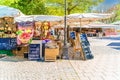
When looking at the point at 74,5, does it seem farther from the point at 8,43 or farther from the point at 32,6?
the point at 8,43

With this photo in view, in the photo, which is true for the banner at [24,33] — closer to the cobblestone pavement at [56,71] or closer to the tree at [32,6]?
the cobblestone pavement at [56,71]

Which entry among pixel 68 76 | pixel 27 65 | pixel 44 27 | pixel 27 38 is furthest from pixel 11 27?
pixel 68 76

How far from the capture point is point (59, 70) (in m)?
13.2

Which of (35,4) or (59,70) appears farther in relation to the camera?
(35,4)

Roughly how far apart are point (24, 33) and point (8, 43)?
3.85ft

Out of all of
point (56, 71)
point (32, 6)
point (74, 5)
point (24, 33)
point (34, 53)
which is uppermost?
point (32, 6)

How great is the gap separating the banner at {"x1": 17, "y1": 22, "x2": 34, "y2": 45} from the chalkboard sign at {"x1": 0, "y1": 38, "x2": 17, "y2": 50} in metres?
0.63

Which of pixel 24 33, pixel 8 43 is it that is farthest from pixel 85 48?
pixel 8 43

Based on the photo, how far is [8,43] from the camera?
63.6 feet

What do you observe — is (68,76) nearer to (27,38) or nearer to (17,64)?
(17,64)

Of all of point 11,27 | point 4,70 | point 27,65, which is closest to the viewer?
point 4,70

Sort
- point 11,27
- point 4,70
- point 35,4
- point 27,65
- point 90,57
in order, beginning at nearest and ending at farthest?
point 4,70
point 27,65
point 90,57
point 11,27
point 35,4

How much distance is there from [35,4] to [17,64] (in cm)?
3877

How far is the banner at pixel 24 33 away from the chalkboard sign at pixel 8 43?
0.63 meters
